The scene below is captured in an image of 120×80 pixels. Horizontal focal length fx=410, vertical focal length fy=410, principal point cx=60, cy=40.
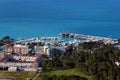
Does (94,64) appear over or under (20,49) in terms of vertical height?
under

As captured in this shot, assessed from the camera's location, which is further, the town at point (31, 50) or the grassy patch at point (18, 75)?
the town at point (31, 50)

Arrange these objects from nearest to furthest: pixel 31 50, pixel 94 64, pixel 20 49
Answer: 1. pixel 94 64
2. pixel 20 49
3. pixel 31 50

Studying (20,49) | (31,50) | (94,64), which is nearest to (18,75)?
(94,64)

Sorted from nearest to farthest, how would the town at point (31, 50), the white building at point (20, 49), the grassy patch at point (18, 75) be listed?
the grassy patch at point (18, 75)
the town at point (31, 50)
the white building at point (20, 49)

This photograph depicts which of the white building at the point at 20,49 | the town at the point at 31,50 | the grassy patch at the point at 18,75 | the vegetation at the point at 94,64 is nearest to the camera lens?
the vegetation at the point at 94,64

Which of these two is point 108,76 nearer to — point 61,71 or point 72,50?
point 61,71

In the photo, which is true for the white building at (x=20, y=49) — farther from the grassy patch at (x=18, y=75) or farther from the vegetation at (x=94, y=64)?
the grassy patch at (x=18, y=75)

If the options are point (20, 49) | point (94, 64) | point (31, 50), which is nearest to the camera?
point (94, 64)

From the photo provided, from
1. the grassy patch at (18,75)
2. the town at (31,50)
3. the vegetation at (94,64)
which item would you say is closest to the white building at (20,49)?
the town at (31,50)

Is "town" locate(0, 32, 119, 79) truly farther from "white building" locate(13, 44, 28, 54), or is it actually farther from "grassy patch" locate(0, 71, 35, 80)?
"grassy patch" locate(0, 71, 35, 80)

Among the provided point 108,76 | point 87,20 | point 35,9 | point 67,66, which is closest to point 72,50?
point 67,66

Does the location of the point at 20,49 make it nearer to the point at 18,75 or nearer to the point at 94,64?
the point at 18,75
